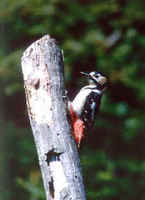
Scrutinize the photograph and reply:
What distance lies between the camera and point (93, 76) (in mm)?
6086

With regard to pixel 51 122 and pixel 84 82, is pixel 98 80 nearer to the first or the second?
pixel 51 122

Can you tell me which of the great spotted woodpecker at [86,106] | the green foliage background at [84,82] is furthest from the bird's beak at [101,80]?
the green foliage background at [84,82]

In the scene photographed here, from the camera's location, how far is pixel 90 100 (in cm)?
579

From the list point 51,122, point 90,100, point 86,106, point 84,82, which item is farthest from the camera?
point 84,82

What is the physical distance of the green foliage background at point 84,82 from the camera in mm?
8609

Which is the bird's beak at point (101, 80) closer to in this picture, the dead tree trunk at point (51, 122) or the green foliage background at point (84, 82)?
the dead tree trunk at point (51, 122)

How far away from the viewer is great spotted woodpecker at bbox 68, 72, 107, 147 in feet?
16.0

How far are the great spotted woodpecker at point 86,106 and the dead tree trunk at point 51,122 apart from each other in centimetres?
28

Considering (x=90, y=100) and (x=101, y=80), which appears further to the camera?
(x=101, y=80)

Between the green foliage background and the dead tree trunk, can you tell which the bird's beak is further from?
the green foliage background

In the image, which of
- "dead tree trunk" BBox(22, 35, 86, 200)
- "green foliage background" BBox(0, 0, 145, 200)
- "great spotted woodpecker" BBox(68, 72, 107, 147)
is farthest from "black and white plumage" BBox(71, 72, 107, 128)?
"green foliage background" BBox(0, 0, 145, 200)

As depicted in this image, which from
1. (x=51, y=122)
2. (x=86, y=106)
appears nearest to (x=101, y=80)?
(x=86, y=106)

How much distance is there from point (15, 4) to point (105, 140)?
129 inches

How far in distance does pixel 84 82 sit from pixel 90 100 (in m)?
3.26
